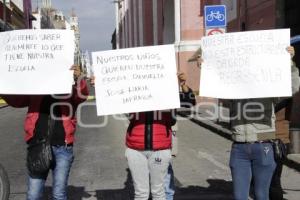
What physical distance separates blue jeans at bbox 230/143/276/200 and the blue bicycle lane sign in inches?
A: 422

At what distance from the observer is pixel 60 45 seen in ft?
15.3

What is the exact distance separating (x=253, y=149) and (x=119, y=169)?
182 inches

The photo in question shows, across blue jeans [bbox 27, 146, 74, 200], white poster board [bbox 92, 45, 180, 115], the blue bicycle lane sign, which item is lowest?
blue jeans [bbox 27, 146, 74, 200]

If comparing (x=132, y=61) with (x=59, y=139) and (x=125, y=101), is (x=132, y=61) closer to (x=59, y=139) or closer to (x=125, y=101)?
(x=125, y=101)

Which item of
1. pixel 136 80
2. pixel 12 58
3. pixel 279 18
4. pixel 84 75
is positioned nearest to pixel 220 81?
pixel 136 80

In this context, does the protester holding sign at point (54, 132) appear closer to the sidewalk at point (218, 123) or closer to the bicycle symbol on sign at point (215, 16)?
the sidewalk at point (218, 123)

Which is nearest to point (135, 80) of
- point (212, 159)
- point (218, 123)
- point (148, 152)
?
point (148, 152)

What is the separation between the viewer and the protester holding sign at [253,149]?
14.6 feet

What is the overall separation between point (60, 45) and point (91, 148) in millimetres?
7055

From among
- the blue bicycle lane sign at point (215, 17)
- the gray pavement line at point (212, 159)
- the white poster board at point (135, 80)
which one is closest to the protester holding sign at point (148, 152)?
the white poster board at point (135, 80)

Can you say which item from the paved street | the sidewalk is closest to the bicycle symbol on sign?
the sidewalk

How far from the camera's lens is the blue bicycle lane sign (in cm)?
1497

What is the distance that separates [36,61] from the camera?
4.70 metres

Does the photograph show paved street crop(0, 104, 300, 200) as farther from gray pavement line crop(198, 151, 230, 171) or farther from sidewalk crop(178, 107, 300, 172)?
sidewalk crop(178, 107, 300, 172)
